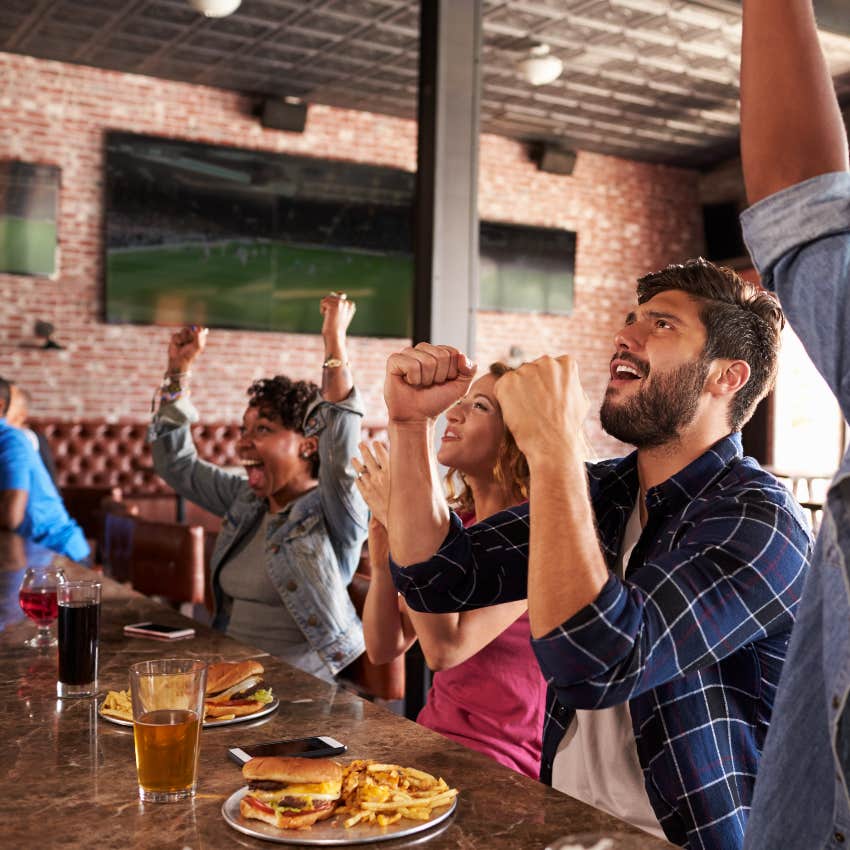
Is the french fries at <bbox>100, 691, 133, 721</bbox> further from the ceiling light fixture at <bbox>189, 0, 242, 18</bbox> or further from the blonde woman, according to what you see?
the ceiling light fixture at <bbox>189, 0, 242, 18</bbox>

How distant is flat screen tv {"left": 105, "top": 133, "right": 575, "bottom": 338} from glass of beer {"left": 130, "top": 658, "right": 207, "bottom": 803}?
23.0 feet

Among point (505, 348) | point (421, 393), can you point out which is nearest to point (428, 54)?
point (421, 393)

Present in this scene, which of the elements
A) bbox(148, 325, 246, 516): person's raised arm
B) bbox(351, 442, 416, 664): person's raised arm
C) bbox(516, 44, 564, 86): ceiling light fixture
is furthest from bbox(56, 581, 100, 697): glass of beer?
bbox(516, 44, 564, 86): ceiling light fixture

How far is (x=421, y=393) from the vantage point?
64.2 inches

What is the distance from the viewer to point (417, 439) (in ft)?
5.34

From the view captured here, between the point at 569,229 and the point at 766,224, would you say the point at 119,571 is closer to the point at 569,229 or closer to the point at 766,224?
the point at 766,224

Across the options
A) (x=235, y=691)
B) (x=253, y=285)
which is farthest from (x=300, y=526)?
(x=253, y=285)

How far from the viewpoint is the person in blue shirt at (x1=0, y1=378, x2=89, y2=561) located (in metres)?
3.79

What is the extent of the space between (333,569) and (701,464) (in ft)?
4.05

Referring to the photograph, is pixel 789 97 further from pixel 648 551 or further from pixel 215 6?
pixel 215 6

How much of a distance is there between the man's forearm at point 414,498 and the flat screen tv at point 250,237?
21.6ft

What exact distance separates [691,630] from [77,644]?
90 cm

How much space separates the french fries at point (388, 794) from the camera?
3.36ft

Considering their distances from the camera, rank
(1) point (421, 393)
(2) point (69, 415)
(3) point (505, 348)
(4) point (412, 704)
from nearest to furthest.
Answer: (1) point (421, 393)
(4) point (412, 704)
(2) point (69, 415)
(3) point (505, 348)
